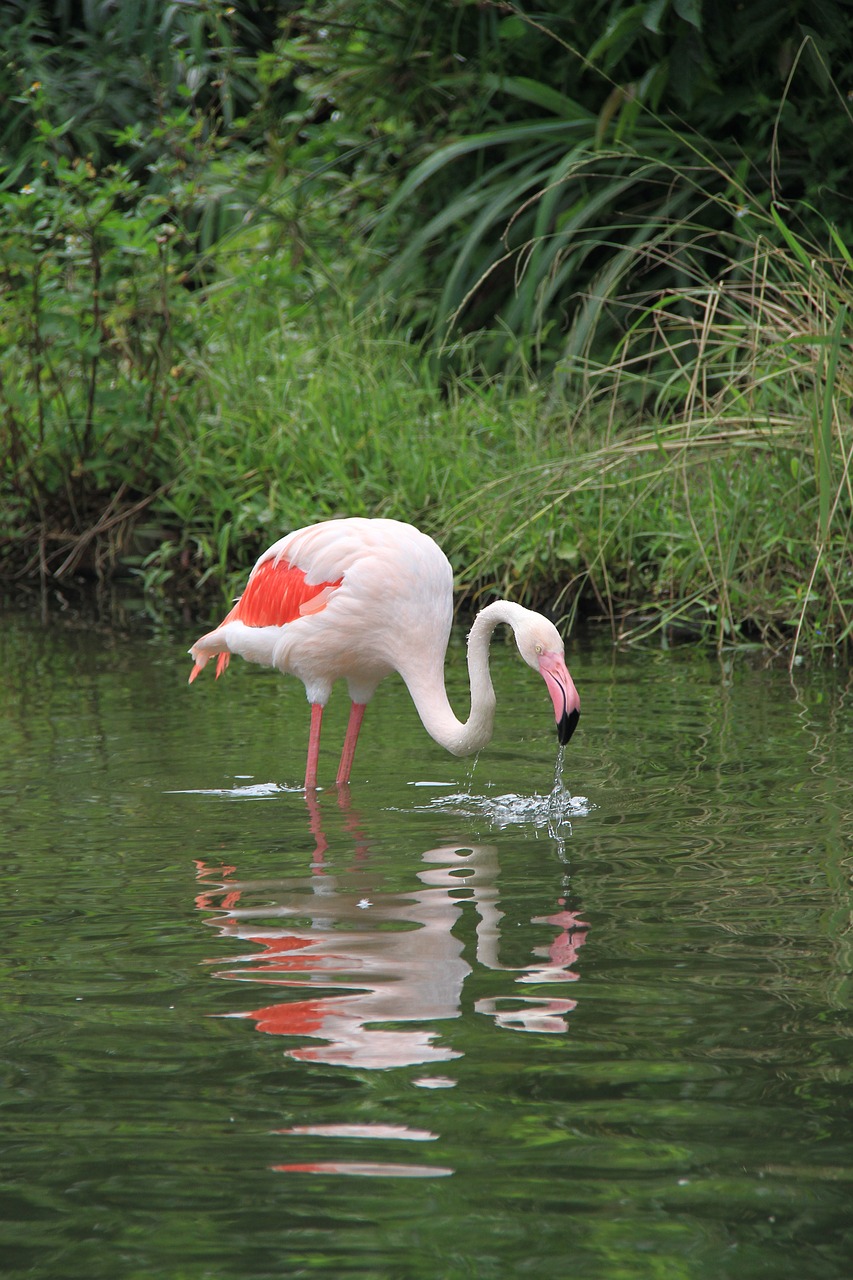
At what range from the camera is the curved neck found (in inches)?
177

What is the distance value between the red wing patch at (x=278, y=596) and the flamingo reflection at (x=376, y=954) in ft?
3.89

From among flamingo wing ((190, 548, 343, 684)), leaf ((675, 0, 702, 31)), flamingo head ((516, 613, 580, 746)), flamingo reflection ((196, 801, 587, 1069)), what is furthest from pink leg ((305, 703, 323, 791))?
leaf ((675, 0, 702, 31))

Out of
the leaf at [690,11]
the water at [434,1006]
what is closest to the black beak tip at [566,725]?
the water at [434,1006]

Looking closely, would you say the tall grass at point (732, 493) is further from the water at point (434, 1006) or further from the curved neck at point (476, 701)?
the curved neck at point (476, 701)

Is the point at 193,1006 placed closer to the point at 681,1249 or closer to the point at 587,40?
the point at 681,1249

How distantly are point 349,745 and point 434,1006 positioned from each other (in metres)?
2.23

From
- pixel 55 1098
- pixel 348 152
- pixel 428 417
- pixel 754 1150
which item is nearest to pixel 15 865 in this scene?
pixel 55 1098

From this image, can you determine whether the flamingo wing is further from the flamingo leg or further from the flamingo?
the flamingo leg

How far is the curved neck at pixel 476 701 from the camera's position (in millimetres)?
4508

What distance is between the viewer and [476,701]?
14.8 ft

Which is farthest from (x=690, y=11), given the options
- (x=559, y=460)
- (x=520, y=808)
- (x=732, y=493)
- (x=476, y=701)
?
(x=520, y=808)

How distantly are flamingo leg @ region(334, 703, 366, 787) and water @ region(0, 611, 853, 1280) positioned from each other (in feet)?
0.21

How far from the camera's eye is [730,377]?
6.46 metres

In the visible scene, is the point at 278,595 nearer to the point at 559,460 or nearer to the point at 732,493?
the point at 559,460
